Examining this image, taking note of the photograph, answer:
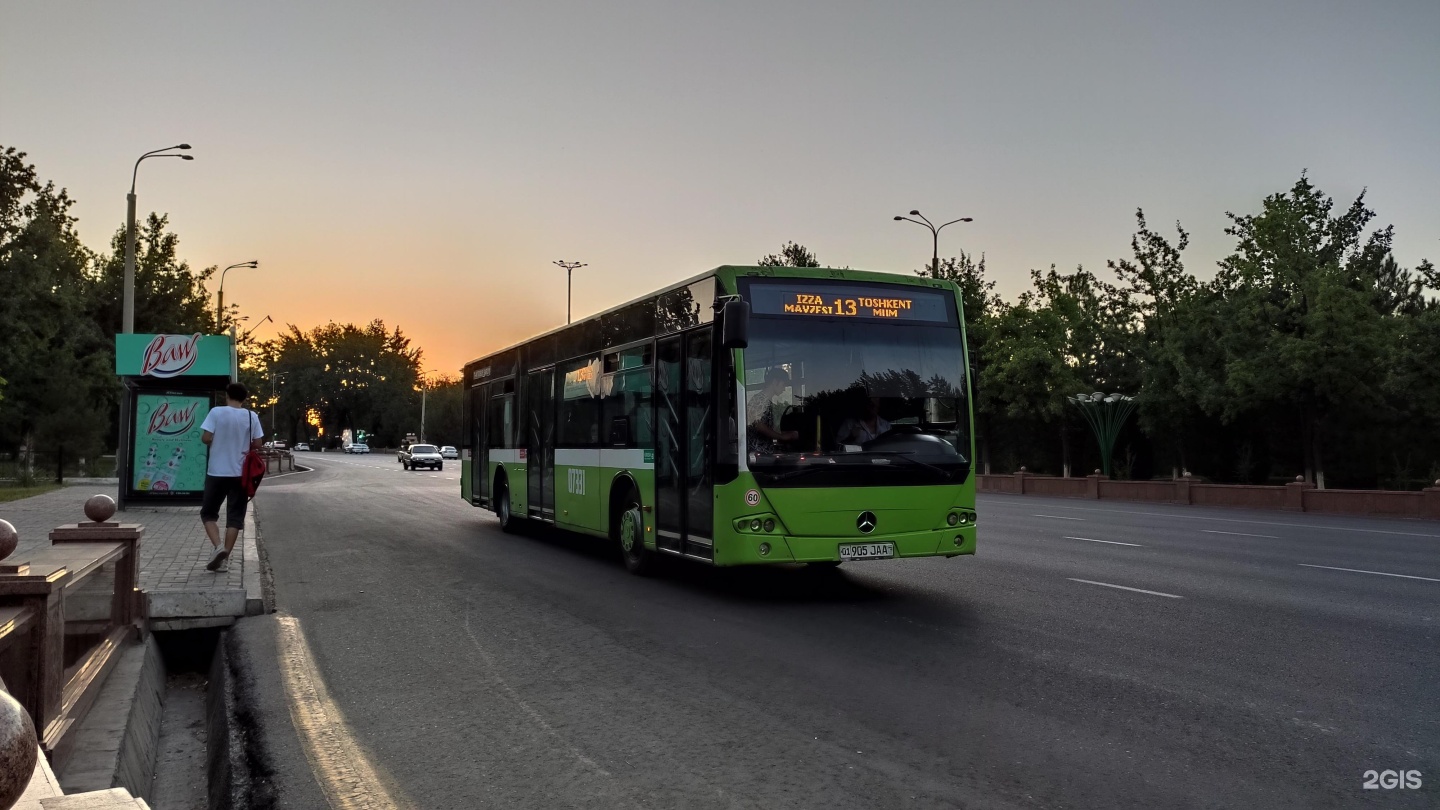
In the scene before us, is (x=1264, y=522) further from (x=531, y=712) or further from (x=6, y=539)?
(x=6, y=539)

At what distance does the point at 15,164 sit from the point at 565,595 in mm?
31835

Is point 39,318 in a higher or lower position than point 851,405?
higher

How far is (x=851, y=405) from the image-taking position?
33.4ft

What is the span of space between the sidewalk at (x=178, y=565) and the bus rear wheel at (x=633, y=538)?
3846 mm

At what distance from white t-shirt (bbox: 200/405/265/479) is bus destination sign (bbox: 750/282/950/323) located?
528 centimetres

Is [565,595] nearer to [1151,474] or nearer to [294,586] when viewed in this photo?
[294,586]

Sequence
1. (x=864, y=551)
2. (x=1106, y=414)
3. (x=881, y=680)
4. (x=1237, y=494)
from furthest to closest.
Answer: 1. (x=1106, y=414)
2. (x=1237, y=494)
3. (x=864, y=551)
4. (x=881, y=680)

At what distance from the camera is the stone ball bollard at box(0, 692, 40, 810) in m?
2.05

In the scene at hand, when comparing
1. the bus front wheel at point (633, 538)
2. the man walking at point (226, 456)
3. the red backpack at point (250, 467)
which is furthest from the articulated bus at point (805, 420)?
the man walking at point (226, 456)

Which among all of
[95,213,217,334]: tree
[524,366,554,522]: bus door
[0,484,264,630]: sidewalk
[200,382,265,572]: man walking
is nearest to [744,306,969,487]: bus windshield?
[0,484,264,630]: sidewalk

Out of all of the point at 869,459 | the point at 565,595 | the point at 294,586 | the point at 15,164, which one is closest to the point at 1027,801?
the point at 869,459

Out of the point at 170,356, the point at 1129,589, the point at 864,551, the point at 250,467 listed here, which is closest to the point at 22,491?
the point at 170,356

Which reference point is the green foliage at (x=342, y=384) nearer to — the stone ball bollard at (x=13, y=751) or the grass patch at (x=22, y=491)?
the grass patch at (x=22, y=491)

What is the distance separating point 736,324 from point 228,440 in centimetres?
542
